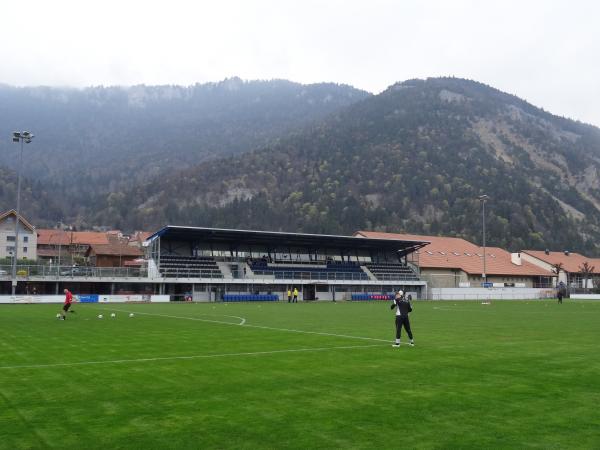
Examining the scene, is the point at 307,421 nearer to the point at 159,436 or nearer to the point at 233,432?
the point at 233,432

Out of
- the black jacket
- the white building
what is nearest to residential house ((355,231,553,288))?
the white building

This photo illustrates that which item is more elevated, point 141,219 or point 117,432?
point 141,219

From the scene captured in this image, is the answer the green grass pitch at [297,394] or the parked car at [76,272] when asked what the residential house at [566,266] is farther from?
the green grass pitch at [297,394]

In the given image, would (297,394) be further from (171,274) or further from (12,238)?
(12,238)

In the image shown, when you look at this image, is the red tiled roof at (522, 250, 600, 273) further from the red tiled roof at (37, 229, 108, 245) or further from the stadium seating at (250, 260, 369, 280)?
the red tiled roof at (37, 229, 108, 245)

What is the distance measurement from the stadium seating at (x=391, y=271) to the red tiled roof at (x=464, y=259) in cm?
521

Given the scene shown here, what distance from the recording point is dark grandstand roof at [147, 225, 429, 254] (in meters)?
79.7

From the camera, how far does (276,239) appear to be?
87562 millimetres

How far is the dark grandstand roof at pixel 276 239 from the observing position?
261 ft

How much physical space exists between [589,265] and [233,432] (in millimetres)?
128896

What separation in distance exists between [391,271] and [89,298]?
4831 cm

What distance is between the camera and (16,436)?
8609 millimetres

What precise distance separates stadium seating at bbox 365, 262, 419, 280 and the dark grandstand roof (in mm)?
3020

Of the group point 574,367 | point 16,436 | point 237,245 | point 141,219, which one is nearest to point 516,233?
point 237,245
